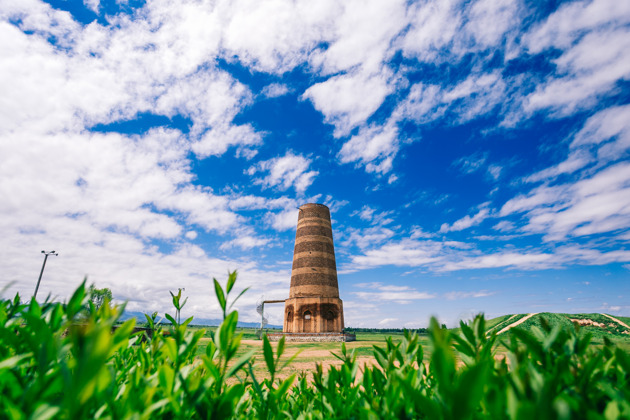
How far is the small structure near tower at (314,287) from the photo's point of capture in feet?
75.0

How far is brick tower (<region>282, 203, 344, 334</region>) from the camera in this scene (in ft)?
75.8

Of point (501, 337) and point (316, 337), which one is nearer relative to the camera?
point (501, 337)

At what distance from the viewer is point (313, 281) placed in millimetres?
24016

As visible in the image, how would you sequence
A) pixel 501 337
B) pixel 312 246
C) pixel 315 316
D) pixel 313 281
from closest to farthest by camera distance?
pixel 501 337, pixel 315 316, pixel 313 281, pixel 312 246

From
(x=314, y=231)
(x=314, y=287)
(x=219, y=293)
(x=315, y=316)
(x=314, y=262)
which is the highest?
(x=314, y=231)

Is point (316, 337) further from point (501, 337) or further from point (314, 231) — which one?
point (501, 337)

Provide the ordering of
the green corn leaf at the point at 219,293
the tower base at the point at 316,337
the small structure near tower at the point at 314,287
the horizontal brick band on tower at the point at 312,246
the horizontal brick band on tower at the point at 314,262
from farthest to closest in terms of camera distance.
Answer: the horizontal brick band on tower at the point at 312,246
the horizontal brick band on tower at the point at 314,262
the small structure near tower at the point at 314,287
the tower base at the point at 316,337
the green corn leaf at the point at 219,293

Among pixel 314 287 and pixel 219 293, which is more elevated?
pixel 314 287

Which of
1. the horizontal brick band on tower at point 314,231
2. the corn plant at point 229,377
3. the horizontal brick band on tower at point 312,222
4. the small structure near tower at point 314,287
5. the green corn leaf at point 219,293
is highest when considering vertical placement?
the horizontal brick band on tower at point 312,222

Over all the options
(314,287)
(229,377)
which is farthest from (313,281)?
(229,377)

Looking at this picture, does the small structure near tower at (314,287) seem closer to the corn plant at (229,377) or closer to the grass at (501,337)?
the grass at (501,337)

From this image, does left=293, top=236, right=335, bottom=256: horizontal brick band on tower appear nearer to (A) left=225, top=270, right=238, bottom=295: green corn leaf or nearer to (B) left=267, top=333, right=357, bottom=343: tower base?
(B) left=267, top=333, right=357, bottom=343: tower base

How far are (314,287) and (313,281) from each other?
0.48 m

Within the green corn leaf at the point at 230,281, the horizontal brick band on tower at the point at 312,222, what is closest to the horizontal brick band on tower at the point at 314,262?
the horizontal brick band on tower at the point at 312,222
